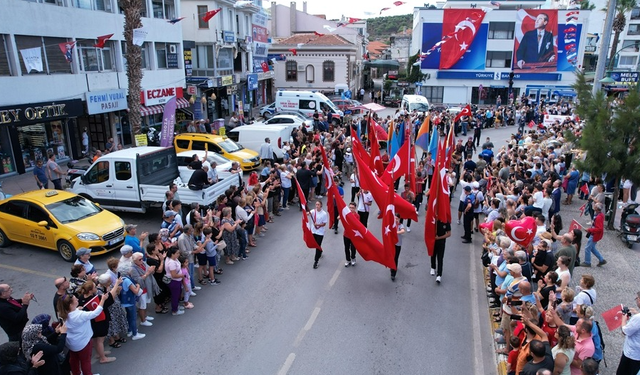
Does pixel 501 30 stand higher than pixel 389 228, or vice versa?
pixel 501 30

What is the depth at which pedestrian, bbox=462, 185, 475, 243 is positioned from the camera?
40.3ft

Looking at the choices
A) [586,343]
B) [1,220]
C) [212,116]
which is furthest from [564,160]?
[212,116]

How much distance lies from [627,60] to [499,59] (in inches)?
938

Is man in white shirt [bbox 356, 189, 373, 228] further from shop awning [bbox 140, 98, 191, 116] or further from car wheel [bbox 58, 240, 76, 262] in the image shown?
shop awning [bbox 140, 98, 191, 116]

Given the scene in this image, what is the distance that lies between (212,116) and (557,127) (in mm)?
24189

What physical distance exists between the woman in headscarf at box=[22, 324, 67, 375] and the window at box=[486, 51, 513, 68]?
5198cm

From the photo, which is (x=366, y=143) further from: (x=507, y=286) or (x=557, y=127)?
(x=507, y=286)

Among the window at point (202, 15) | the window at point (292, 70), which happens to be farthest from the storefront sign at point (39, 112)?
the window at point (292, 70)

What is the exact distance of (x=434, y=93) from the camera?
52375 millimetres

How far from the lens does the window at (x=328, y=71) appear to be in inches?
1930

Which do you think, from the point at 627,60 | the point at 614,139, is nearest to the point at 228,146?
the point at 614,139

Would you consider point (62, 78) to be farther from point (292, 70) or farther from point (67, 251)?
point (292, 70)

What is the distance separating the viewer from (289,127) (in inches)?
938

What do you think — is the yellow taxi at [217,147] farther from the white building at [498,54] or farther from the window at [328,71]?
the white building at [498,54]
